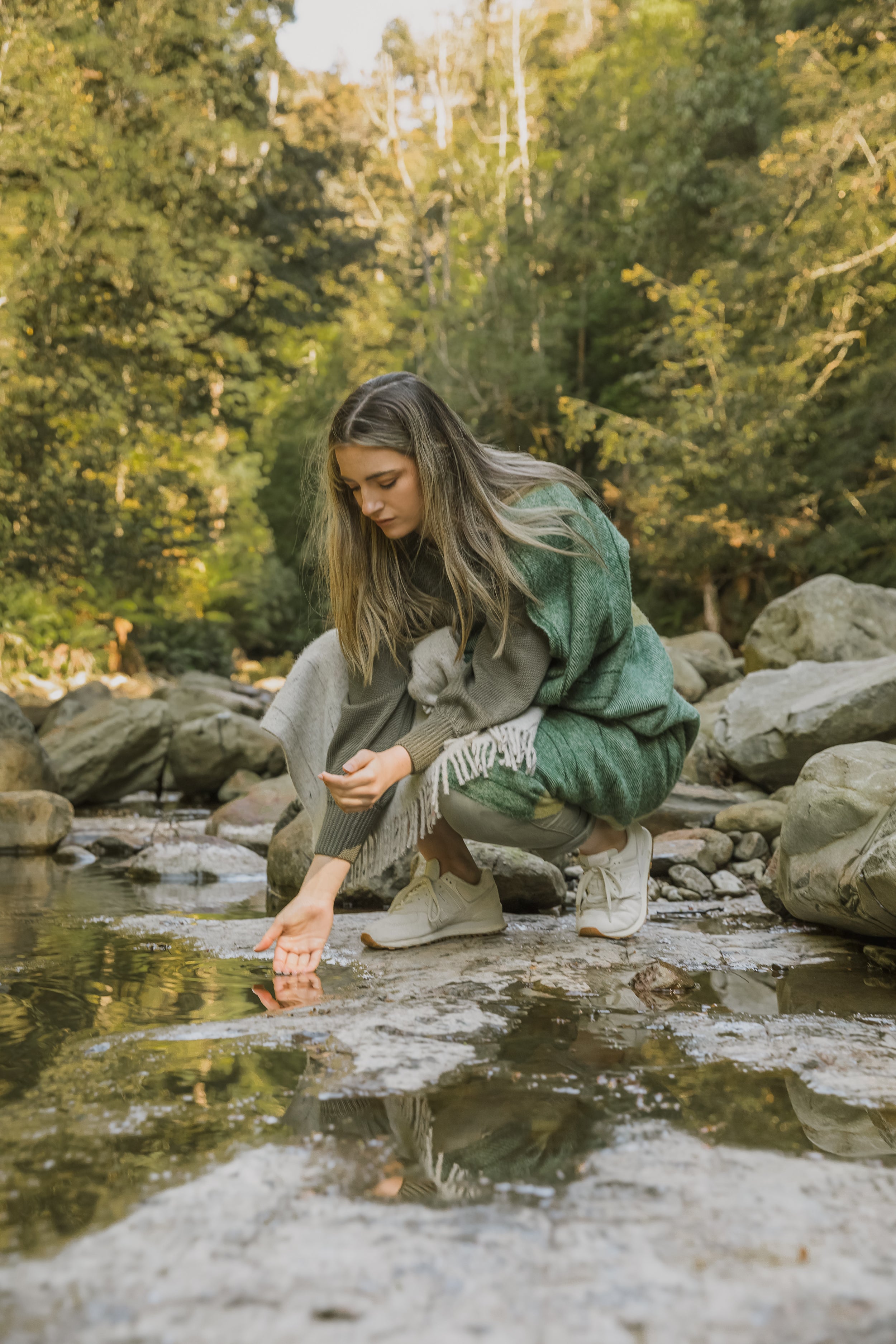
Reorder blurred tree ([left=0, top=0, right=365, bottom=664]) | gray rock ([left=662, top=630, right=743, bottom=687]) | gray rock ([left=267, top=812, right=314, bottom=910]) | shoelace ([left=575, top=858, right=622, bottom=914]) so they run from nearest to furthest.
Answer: shoelace ([left=575, top=858, right=622, bottom=914])
gray rock ([left=267, top=812, right=314, bottom=910])
gray rock ([left=662, top=630, right=743, bottom=687])
blurred tree ([left=0, top=0, right=365, bottom=664])

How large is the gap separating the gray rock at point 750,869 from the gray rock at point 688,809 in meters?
0.49

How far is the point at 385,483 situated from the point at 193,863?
2510 millimetres

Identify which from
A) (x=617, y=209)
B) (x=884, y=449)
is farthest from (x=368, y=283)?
(x=884, y=449)

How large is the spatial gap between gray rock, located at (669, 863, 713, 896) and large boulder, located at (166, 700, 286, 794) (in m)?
4.21

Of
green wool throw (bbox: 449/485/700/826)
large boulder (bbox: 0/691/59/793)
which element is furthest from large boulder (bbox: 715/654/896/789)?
large boulder (bbox: 0/691/59/793)

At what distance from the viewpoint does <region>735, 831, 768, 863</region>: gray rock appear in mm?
4078

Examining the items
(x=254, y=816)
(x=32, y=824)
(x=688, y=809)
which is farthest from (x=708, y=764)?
(x=32, y=824)

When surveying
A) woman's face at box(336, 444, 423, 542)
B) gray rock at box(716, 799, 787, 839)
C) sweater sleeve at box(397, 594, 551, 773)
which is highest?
woman's face at box(336, 444, 423, 542)

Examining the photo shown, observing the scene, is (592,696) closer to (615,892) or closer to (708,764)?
(615,892)

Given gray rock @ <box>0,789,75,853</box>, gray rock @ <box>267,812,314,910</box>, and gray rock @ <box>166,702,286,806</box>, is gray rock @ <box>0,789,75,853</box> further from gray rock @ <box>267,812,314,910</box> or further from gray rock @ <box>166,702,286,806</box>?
gray rock @ <box>166,702,286,806</box>

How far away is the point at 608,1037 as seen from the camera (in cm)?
191

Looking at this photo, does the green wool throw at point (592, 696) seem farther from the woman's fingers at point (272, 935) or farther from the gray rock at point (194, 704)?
the gray rock at point (194, 704)

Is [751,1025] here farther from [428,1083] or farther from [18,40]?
[18,40]

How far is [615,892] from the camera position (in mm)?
2814
